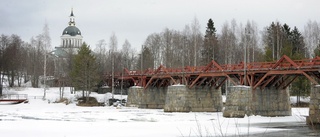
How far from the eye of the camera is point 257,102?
41719 mm

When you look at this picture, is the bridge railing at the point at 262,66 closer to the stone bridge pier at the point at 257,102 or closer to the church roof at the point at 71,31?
the stone bridge pier at the point at 257,102

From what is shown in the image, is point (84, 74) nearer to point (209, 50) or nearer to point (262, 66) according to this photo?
point (209, 50)

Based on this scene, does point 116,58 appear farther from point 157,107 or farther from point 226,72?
point 226,72

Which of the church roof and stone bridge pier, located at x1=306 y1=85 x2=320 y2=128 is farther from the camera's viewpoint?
the church roof

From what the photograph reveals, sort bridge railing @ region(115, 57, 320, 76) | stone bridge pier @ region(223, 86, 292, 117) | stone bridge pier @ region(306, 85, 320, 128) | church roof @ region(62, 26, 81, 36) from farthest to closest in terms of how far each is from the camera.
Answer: church roof @ region(62, 26, 81, 36) → stone bridge pier @ region(223, 86, 292, 117) → bridge railing @ region(115, 57, 320, 76) → stone bridge pier @ region(306, 85, 320, 128)

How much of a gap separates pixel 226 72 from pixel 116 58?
59.4 meters

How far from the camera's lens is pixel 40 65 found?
97375 mm

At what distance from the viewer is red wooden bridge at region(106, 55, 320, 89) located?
123ft

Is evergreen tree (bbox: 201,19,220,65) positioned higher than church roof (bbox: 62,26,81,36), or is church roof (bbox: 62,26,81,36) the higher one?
church roof (bbox: 62,26,81,36)

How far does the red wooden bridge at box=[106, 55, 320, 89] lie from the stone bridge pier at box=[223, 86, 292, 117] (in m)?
0.73

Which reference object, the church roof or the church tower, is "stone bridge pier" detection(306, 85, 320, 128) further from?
the church roof

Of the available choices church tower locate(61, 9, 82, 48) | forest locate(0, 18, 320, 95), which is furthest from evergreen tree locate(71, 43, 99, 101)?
church tower locate(61, 9, 82, 48)

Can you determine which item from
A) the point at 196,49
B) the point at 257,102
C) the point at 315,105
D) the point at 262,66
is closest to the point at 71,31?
the point at 196,49

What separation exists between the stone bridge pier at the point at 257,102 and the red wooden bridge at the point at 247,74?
0.73m
